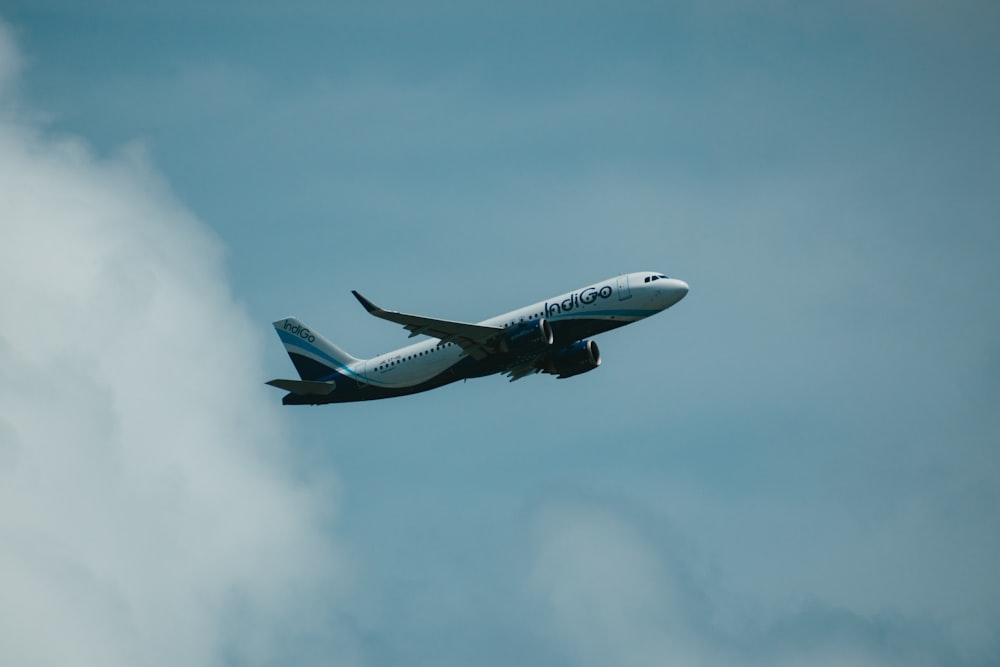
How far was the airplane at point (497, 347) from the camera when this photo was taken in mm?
79625

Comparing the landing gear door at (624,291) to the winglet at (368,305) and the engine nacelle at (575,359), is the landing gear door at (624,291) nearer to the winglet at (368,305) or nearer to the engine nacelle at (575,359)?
the engine nacelle at (575,359)

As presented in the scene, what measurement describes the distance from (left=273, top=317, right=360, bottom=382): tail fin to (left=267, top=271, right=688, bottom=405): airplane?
3.9 inches

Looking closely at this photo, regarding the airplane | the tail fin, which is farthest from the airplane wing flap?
the tail fin

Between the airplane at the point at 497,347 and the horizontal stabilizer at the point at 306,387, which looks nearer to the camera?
the airplane at the point at 497,347

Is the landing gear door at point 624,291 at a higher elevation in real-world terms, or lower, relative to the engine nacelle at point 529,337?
higher

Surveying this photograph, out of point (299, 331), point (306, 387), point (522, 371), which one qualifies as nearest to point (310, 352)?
point (299, 331)

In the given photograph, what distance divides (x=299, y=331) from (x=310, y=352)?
7.12ft

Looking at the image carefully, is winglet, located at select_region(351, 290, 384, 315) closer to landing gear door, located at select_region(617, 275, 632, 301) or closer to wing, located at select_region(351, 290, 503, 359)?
wing, located at select_region(351, 290, 503, 359)

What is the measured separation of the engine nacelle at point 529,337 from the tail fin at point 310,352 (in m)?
13.4

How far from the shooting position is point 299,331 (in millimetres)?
92438

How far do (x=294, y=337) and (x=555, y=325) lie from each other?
21662 millimetres

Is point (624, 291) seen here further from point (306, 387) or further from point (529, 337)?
point (306, 387)

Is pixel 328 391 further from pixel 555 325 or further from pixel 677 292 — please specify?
pixel 677 292

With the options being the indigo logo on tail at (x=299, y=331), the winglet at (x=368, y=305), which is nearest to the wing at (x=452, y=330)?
the winglet at (x=368, y=305)
